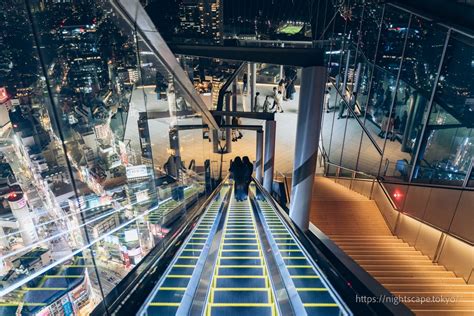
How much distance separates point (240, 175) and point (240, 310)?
4.86 m

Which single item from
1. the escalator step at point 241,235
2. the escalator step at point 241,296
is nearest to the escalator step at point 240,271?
the escalator step at point 241,296

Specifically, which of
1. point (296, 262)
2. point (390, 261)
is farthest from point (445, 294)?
point (296, 262)

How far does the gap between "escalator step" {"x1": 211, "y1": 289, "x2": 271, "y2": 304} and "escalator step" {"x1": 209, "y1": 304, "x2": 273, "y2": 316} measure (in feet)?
0.36

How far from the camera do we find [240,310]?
1812 mm

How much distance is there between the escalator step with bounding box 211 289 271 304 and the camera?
6.51 feet

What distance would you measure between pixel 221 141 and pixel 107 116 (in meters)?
8.90

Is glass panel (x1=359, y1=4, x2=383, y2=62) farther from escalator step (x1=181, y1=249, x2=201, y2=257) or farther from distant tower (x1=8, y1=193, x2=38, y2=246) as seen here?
distant tower (x1=8, y1=193, x2=38, y2=246)

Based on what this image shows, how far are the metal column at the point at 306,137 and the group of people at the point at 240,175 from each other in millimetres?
1743

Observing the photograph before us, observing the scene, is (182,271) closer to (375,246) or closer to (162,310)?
(162,310)

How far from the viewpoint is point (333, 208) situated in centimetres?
641

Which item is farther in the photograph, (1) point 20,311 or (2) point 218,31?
(2) point 218,31

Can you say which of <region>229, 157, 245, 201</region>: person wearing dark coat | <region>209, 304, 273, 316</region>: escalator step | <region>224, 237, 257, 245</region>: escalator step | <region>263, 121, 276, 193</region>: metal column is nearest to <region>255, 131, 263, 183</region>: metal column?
<region>263, 121, 276, 193</region>: metal column

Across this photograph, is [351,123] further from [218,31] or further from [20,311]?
[218,31]

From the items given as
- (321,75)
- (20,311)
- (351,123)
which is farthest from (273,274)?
(351,123)
